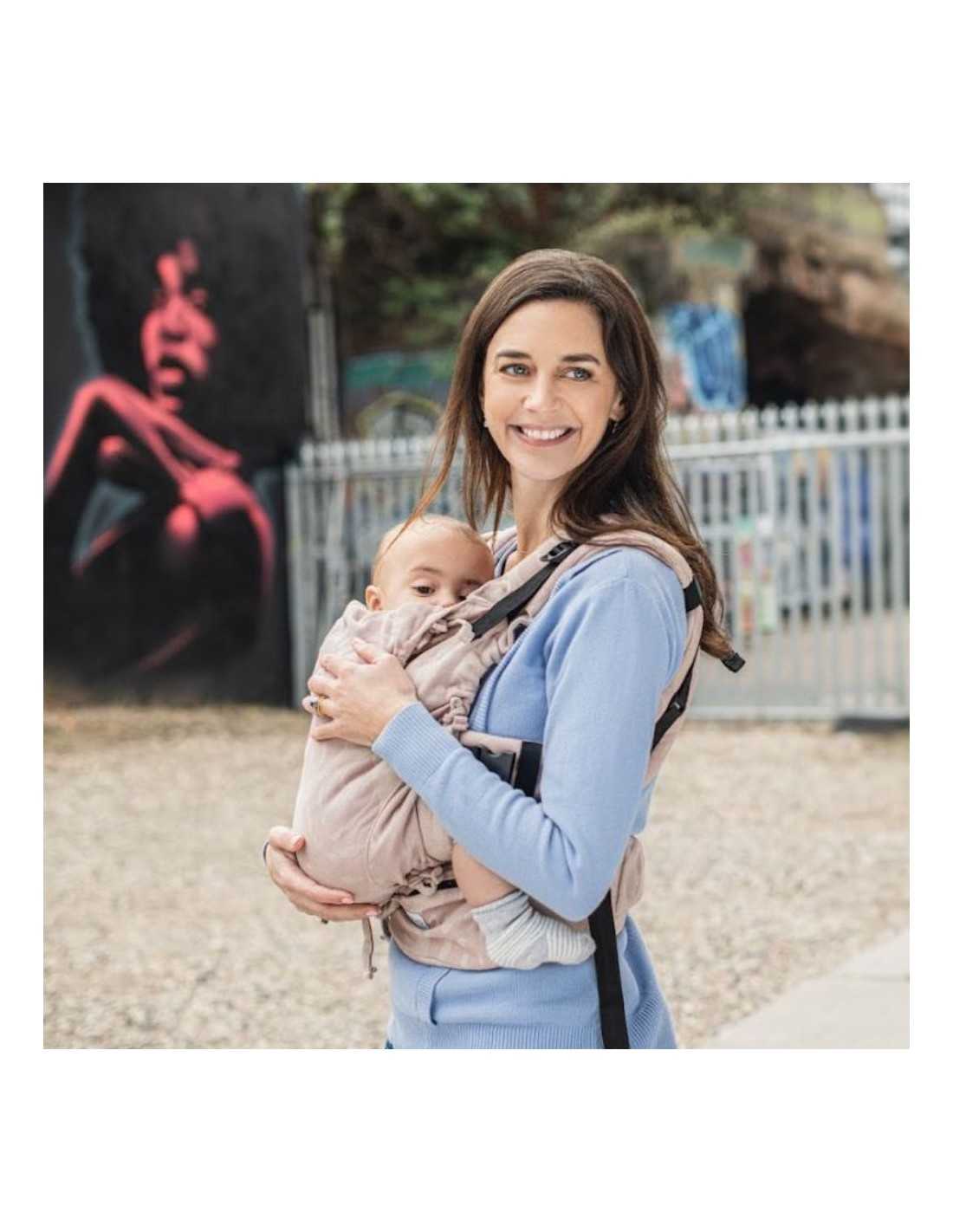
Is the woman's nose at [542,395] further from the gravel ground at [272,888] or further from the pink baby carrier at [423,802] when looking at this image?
the gravel ground at [272,888]

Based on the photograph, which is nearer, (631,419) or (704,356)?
(631,419)

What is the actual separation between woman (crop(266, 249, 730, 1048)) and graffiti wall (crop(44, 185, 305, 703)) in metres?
7.59

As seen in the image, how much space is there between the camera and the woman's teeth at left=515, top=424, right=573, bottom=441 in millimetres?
1789

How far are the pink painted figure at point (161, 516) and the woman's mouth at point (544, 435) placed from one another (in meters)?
7.59

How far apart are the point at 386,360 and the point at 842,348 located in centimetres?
615

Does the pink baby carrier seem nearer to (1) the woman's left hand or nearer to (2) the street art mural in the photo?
(1) the woman's left hand

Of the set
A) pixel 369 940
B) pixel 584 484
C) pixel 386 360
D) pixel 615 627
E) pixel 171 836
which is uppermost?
pixel 386 360

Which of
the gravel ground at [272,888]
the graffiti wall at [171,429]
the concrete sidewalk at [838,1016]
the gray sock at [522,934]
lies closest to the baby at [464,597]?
the gray sock at [522,934]

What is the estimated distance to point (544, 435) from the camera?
5.89ft

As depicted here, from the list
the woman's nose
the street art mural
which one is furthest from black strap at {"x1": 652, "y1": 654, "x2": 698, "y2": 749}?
the street art mural

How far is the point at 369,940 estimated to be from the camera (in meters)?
1.93

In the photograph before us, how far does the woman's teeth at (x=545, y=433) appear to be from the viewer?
179 cm
